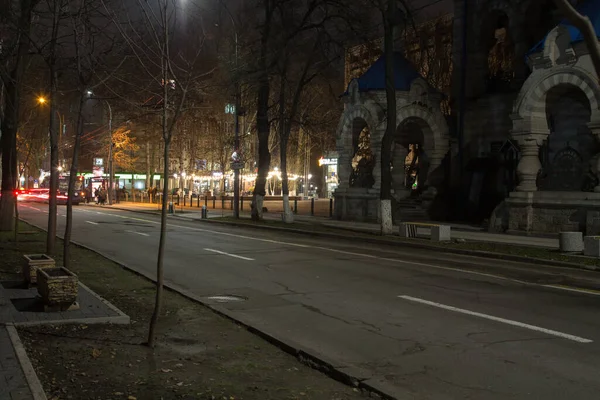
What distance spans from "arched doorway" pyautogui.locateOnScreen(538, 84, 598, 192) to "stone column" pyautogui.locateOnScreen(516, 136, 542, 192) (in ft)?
6.25

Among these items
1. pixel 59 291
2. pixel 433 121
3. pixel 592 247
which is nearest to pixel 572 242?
pixel 592 247

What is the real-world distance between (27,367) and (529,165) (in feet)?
66.5

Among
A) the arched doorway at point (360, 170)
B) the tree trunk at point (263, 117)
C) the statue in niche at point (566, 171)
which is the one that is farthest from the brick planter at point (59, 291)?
the arched doorway at point (360, 170)

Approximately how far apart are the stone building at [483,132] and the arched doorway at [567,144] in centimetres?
4

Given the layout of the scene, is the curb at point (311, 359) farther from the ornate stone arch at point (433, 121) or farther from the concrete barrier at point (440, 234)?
the ornate stone arch at point (433, 121)

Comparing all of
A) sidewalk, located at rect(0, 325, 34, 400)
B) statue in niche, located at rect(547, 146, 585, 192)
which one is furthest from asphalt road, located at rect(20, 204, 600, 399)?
statue in niche, located at rect(547, 146, 585, 192)

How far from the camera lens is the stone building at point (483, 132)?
73.1 feet

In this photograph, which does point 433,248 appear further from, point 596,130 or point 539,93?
point 539,93

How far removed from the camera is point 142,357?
6.38 meters

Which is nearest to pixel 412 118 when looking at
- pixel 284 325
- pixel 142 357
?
pixel 284 325

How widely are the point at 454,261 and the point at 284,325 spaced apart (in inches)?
344

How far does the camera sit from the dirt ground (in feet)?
17.7

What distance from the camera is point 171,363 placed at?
625 cm

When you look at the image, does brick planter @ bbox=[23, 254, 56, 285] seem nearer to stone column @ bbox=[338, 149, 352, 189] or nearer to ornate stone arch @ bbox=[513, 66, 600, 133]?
ornate stone arch @ bbox=[513, 66, 600, 133]
